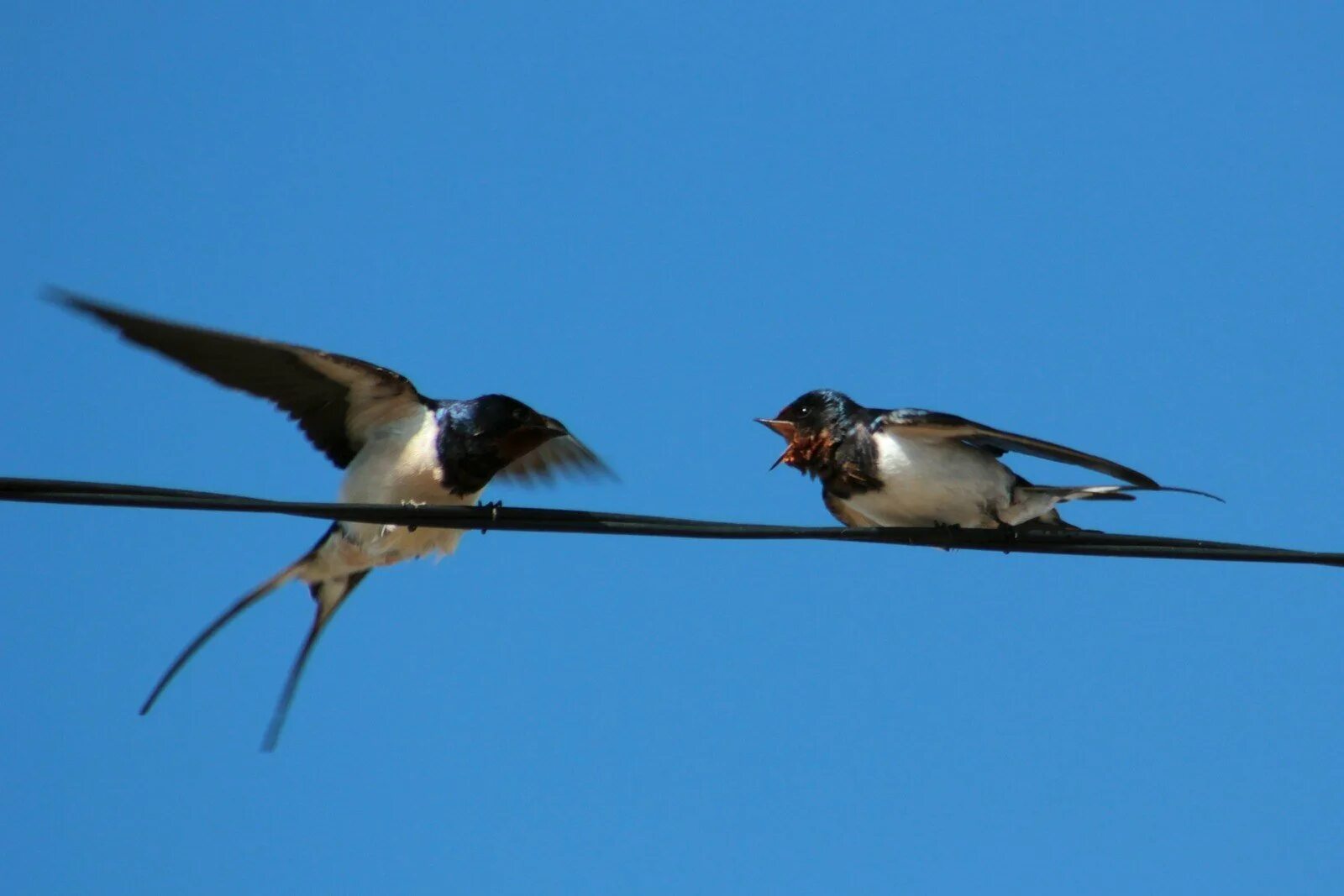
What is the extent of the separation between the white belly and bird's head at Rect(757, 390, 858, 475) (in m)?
0.17

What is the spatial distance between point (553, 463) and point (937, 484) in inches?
81.4

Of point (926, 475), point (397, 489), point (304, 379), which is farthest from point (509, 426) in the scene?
point (926, 475)

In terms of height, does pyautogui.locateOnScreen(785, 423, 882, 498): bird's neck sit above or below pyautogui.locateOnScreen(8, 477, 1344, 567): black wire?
above

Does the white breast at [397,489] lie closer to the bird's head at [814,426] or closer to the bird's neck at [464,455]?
the bird's neck at [464,455]

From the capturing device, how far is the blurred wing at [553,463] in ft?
21.4

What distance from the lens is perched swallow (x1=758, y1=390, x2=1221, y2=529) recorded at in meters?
4.95

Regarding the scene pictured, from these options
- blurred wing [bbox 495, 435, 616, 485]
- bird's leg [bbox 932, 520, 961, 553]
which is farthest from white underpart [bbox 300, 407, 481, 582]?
bird's leg [bbox 932, 520, 961, 553]

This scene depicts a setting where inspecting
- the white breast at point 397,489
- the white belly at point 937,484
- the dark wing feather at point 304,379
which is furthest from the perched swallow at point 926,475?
the dark wing feather at point 304,379

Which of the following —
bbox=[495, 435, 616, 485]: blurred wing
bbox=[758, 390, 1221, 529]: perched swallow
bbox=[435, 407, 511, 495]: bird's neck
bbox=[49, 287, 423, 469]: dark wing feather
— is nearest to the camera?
bbox=[758, 390, 1221, 529]: perched swallow

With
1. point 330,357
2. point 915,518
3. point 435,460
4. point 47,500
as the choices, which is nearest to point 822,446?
point 915,518

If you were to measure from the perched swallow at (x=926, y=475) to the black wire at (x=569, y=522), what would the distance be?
860 mm

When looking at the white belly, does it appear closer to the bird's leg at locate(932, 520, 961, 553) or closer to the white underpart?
the bird's leg at locate(932, 520, 961, 553)

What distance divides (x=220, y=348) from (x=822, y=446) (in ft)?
6.46

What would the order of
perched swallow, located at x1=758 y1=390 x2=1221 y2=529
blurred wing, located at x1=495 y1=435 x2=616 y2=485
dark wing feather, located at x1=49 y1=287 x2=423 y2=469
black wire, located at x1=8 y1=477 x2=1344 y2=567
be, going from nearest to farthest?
black wire, located at x1=8 y1=477 x2=1344 y2=567 → perched swallow, located at x1=758 y1=390 x2=1221 y2=529 → dark wing feather, located at x1=49 y1=287 x2=423 y2=469 → blurred wing, located at x1=495 y1=435 x2=616 y2=485
